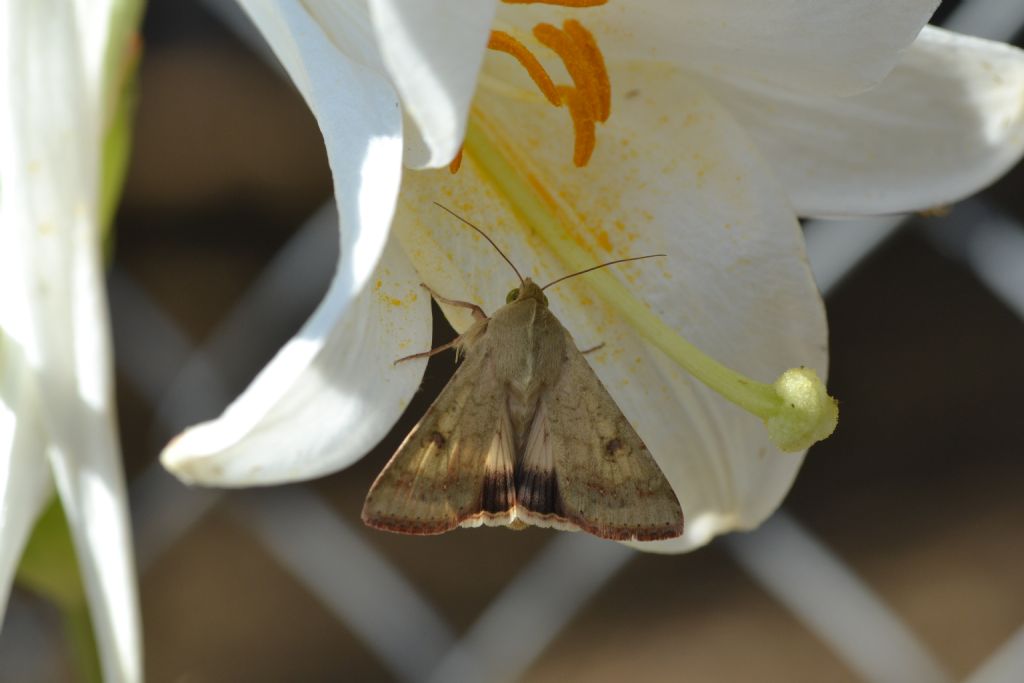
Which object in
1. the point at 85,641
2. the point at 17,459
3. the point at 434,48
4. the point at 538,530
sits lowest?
the point at 538,530

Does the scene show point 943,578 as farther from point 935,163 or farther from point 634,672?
point 935,163

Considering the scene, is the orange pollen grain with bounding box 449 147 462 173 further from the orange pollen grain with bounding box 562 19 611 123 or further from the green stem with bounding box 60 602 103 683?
the green stem with bounding box 60 602 103 683

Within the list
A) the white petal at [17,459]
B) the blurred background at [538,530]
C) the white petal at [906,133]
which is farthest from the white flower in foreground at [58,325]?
the blurred background at [538,530]

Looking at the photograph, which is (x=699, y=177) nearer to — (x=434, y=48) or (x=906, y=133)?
(x=906, y=133)

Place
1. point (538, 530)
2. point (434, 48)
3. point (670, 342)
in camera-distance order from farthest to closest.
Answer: point (538, 530) → point (670, 342) → point (434, 48)

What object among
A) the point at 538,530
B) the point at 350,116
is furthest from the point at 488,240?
the point at 538,530

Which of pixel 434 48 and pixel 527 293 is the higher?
pixel 434 48

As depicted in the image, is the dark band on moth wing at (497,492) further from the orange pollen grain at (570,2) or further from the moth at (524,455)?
the orange pollen grain at (570,2)

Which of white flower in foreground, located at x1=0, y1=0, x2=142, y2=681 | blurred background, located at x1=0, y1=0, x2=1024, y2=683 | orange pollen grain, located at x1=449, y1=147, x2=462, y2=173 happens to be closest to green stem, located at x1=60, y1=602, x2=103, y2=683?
white flower in foreground, located at x1=0, y1=0, x2=142, y2=681
